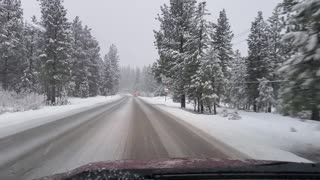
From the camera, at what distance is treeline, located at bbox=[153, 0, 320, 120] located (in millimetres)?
9164

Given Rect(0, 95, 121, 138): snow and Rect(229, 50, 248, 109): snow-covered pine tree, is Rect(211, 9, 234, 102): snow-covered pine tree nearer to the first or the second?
Rect(229, 50, 248, 109): snow-covered pine tree

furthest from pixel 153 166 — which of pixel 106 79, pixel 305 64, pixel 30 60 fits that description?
pixel 106 79

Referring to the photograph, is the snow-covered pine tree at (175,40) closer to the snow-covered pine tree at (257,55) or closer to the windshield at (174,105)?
the windshield at (174,105)

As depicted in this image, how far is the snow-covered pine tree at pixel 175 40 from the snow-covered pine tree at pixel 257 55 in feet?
41.1

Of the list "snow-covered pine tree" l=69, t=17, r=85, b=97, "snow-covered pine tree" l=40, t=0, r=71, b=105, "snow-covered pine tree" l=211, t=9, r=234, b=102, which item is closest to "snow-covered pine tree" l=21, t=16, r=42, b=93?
"snow-covered pine tree" l=40, t=0, r=71, b=105

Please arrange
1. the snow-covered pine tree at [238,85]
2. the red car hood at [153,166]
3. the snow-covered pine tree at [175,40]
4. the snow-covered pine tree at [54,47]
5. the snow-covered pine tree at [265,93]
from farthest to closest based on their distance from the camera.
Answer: the snow-covered pine tree at [238,85], the snow-covered pine tree at [265,93], the snow-covered pine tree at [54,47], the snow-covered pine tree at [175,40], the red car hood at [153,166]

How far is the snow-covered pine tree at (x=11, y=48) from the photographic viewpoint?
46.9 meters

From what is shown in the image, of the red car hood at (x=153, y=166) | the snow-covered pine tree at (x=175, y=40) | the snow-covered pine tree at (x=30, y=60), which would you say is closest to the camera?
the red car hood at (x=153, y=166)

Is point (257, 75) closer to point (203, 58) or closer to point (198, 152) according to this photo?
point (203, 58)

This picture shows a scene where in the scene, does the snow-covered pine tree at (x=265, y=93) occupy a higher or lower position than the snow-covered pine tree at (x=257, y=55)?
lower

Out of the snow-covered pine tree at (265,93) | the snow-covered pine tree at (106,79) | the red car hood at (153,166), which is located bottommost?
the red car hood at (153,166)

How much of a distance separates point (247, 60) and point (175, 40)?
1349 centimetres

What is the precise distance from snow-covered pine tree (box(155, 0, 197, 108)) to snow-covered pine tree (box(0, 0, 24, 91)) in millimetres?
17080

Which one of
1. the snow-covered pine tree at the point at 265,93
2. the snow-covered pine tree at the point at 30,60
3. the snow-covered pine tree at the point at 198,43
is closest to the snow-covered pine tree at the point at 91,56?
the snow-covered pine tree at the point at 30,60
